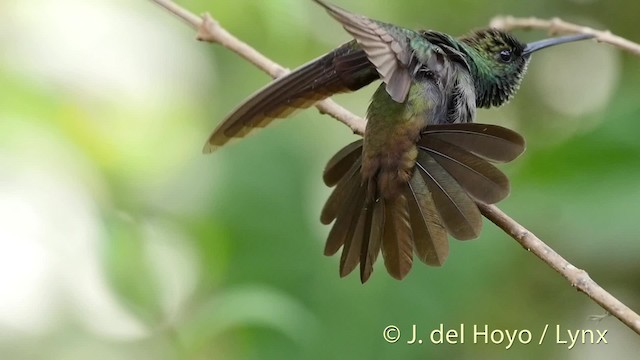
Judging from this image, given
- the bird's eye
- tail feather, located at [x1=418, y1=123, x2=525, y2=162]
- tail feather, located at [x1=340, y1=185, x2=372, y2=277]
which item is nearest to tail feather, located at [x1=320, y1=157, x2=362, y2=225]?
tail feather, located at [x1=340, y1=185, x2=372, y2=277]

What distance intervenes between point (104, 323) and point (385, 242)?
1.43 metres

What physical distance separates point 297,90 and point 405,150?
0.39 meters

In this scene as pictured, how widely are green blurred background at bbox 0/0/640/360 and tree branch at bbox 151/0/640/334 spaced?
0.32 metres

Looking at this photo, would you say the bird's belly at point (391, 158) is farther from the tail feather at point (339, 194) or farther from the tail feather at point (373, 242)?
the tail feather at point (339, 194)

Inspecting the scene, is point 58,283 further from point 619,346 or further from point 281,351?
point 619,346

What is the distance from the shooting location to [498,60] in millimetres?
3367

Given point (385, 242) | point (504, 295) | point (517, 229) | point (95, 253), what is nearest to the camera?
point (517, 229)

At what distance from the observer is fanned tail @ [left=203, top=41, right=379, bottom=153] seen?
2.88 meters

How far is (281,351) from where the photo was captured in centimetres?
321

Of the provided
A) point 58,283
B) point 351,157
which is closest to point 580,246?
point 351,157

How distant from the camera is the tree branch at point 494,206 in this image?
83.3 inches

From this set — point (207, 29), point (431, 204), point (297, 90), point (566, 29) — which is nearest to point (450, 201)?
point (431, 204)

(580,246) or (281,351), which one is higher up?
(580,246)

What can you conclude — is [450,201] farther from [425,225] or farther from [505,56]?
[505,56]
